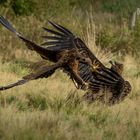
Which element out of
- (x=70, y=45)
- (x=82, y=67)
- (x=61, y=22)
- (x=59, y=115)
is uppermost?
(x=61, y=22)

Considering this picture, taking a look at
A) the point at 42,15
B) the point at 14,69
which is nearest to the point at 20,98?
the point at 14,69

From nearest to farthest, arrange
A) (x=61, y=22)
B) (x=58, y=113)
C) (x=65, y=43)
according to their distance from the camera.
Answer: (x=58, y=113), (x=65, y=43), (x=61, y=22)

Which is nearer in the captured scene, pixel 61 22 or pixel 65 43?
pixel 65 43

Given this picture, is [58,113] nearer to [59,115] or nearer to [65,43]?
[59,115]

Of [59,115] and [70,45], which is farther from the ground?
[70,45]

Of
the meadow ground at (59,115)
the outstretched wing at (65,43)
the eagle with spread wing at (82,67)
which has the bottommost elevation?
the meadow ground at (59,115)

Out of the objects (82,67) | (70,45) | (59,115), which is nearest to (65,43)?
(70,45)

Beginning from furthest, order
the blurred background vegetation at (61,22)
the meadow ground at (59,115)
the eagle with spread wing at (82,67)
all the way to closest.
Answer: the blurred background vegetation at (61,22) → the eagle with spread wing at (82,67) → the meadow ground at (59,115)

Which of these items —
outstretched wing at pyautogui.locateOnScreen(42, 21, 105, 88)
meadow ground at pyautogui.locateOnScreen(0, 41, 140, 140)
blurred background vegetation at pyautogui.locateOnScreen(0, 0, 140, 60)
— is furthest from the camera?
blurred background vegetation at pyautogui.locateOnScreen(0, 0, 140, 60)

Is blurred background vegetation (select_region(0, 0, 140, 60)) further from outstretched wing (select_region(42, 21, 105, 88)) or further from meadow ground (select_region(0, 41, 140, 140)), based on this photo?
outstretched wing (select_region(42, 21, 105, 88))

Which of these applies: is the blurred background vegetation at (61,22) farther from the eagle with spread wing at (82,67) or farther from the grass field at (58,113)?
the eagle with spread wing at (82,67)

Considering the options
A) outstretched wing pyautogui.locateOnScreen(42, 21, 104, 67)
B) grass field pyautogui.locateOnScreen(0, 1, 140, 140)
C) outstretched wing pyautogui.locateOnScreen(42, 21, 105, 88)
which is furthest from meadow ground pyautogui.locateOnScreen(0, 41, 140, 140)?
outstretched wing pyautogui.locateOnScreen(42, 21, 104, 67)

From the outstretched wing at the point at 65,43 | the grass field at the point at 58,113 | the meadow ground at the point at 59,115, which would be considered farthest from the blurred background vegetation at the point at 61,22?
the outstretched wing at the point at 65,43

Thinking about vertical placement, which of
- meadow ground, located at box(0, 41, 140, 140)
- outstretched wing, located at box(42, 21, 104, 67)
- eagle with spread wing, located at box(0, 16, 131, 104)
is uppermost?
outstretched wing, located at box(42, 21, 104, 67)
